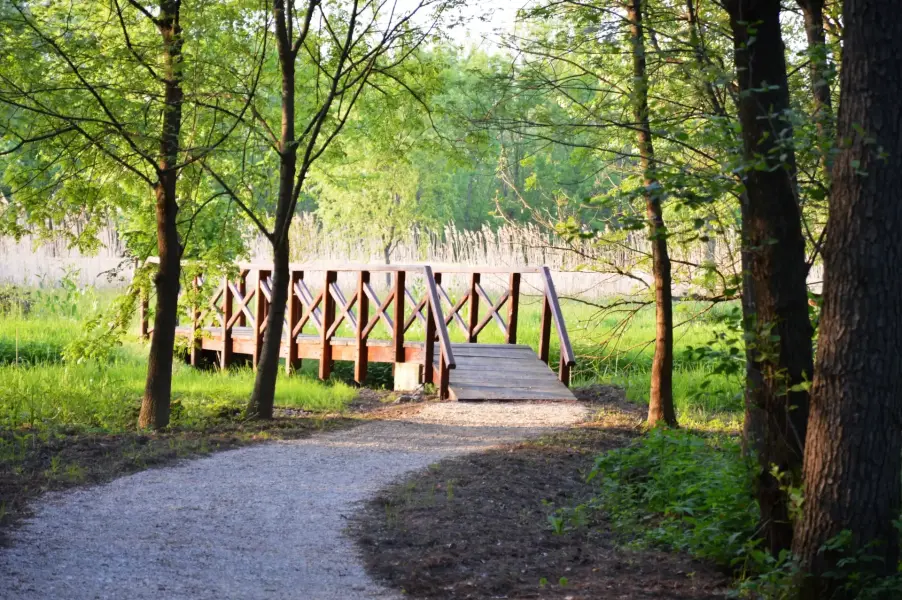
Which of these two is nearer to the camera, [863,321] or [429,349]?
[863,321]

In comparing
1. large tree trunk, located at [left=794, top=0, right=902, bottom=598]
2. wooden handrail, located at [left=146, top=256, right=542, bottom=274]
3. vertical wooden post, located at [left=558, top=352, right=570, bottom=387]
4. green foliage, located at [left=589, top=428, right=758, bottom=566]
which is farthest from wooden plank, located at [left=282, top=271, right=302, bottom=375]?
large tree trunk, located at [left=794, top=0, right=902, bottom=598]

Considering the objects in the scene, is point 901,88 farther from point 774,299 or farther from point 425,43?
point 425,43

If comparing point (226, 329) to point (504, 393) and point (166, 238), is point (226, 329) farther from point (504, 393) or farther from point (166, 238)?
point (166, 238)

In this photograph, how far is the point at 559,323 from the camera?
1127 cm

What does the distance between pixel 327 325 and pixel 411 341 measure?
119 cm

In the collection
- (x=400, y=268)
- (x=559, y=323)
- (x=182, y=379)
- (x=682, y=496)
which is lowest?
(x=682, y=496)

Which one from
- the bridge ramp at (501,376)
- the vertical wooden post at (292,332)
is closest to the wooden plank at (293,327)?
the vertical wooden post at (292,332)

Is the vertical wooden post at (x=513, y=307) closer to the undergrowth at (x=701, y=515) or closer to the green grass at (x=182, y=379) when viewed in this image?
the green grass at (x=182, y=379)

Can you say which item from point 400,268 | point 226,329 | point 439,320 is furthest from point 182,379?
point 439,320

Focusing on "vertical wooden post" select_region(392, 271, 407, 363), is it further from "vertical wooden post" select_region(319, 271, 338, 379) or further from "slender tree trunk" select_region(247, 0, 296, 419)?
"slender tree trunk" select_region(247, 0, 296, 419)

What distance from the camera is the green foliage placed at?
175 inches

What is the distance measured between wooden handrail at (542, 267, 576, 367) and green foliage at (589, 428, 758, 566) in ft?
11.7

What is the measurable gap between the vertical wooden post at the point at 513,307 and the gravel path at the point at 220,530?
4.18 metres

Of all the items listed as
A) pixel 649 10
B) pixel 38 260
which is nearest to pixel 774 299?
pixel 649 10
